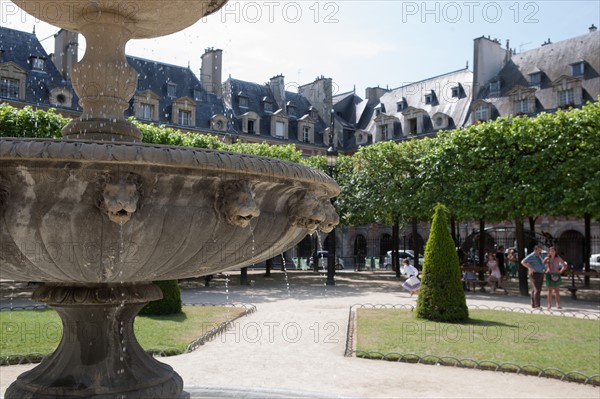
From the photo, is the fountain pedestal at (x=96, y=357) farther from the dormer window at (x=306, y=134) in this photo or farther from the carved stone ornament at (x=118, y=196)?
the dormer window at (x=306, y=134)

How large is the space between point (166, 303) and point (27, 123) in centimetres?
993

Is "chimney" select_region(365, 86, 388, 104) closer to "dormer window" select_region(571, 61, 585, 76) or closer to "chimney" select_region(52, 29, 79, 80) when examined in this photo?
"dormer window" select_region(571, 61, 585, 76)

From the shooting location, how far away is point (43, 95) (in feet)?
108

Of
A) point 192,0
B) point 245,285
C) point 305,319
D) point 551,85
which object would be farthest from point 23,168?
point 551,85

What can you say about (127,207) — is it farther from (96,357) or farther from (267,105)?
(267,105)

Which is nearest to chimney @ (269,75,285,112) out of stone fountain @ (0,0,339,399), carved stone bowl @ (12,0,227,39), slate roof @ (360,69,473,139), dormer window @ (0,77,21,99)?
slate roof @ (360,69,473,139)

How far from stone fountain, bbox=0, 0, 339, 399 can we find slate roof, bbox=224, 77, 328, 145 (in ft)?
126

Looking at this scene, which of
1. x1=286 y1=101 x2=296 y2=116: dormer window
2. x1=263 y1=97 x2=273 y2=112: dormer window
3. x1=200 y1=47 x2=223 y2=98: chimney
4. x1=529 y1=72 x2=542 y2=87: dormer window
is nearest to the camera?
x1=529 y1=72 x2=542 y2=87: dormer window

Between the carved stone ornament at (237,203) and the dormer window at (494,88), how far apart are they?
39372 millimetres

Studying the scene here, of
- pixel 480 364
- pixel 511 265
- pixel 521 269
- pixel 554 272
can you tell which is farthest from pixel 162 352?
pixel 511 265

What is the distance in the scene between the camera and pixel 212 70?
41.7m

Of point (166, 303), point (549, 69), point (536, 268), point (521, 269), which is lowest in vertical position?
point (166, 303)

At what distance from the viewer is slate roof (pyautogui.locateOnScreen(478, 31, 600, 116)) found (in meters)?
35.4

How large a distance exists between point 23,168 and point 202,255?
3.58ft
